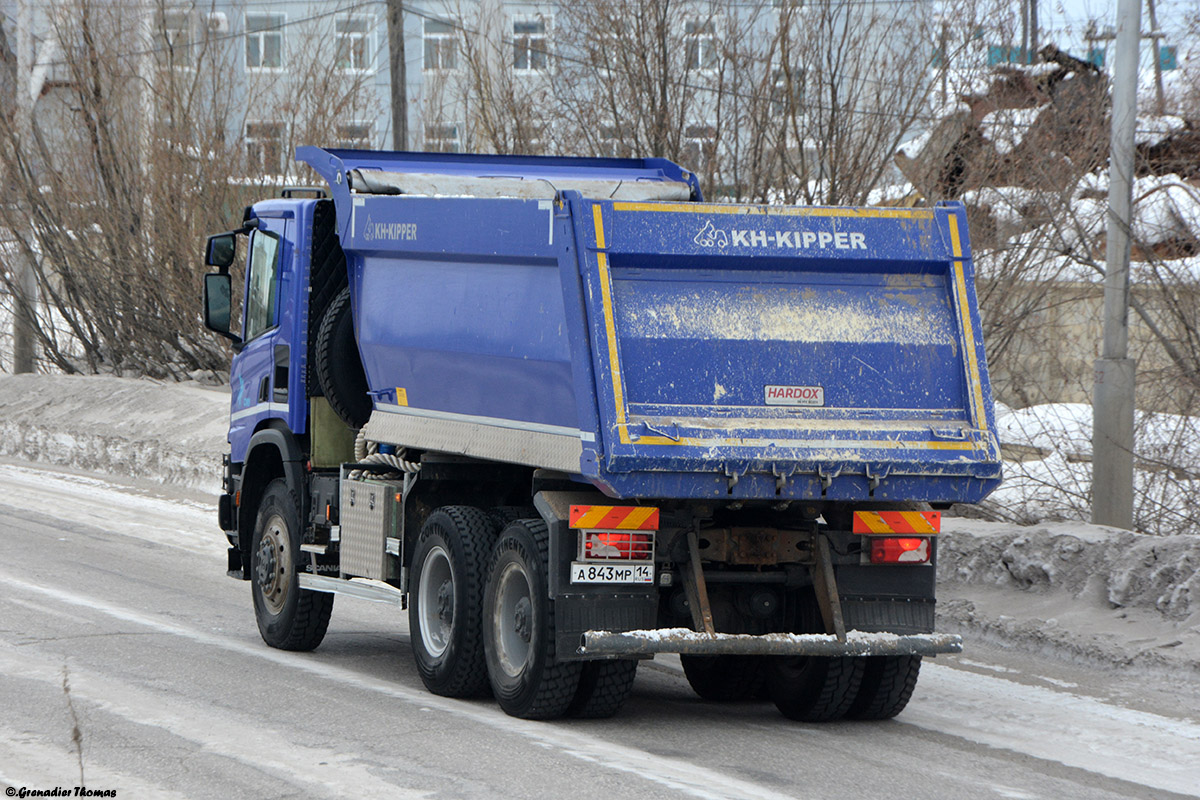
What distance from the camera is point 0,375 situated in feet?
92.5

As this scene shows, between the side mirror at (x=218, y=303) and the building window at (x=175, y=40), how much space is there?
15.9 m

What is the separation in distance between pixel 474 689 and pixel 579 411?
6.18 feet

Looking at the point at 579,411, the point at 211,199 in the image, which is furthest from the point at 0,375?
the point at 579,411

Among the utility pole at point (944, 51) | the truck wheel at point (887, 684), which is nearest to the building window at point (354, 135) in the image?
the utility pole at point (944, 51)

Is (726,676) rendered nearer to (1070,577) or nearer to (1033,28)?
(1070,577)

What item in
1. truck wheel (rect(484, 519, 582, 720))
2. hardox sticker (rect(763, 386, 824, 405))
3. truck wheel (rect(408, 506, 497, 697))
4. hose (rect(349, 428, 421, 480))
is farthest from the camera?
hose (rect(349, 428, 421, 480))

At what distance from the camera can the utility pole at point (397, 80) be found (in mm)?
20078

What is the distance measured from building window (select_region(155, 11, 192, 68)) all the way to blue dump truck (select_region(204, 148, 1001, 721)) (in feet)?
59.5

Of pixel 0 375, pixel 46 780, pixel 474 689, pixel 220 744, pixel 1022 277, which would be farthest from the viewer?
pixel 0 375

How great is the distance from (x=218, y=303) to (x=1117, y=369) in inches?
248

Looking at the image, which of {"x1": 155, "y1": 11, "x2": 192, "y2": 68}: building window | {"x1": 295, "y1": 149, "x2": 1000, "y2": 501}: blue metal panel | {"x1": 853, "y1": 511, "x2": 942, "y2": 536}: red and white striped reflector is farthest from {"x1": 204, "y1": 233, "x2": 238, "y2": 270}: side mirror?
{"x1": 155, "y1": 11, "x2": 192, "y2": 68}: building window

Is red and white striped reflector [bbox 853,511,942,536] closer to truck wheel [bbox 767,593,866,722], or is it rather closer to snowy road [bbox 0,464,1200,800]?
truck wheel [bbox 767,593,866,722]

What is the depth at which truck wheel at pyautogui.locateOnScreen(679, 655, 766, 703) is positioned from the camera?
8367mm

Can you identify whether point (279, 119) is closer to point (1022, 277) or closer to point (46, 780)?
point (1022, 277)
